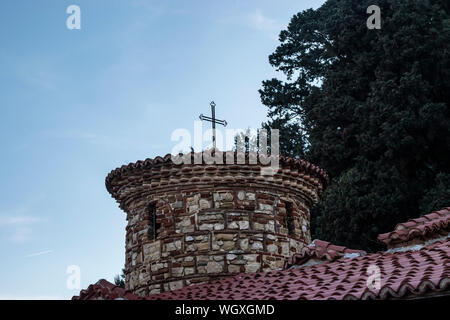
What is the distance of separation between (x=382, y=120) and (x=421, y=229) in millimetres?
7959

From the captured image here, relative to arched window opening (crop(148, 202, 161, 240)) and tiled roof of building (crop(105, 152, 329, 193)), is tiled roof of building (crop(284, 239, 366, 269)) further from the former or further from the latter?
arched window opening (crop(148, 202, 161, 240))

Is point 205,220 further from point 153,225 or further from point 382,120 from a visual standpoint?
point 382,120

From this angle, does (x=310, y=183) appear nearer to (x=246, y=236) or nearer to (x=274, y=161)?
(x=274, y=161)

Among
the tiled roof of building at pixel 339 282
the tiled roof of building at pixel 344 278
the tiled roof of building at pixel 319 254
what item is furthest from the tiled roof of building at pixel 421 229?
the tiled roof of building at pixel 319 254

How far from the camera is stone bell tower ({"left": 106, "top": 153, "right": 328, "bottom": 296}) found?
9656 millimetres

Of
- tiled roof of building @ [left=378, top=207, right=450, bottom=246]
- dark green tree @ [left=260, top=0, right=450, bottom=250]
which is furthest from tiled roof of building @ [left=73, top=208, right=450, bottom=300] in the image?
dark green tree @ [left=260, top=0, right=450, bottom=250]

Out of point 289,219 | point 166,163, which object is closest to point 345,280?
point 289,219

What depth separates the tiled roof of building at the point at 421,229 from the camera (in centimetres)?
871
